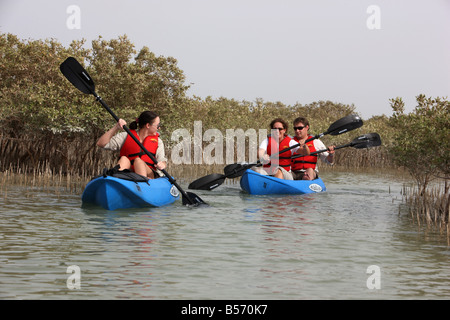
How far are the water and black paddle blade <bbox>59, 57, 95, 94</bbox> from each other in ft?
6.26

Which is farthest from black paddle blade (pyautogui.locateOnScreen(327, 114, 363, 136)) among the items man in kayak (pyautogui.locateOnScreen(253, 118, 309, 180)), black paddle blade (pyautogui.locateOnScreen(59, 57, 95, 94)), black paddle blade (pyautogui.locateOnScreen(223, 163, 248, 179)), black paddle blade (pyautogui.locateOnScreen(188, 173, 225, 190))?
black paddle blade (pyautogui.locateOnScreen(59, 57, 95, 94))

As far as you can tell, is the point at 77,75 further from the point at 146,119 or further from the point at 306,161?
the point at 306,161

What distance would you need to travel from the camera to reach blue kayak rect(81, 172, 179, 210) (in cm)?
877

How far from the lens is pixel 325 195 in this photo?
41.8 ft

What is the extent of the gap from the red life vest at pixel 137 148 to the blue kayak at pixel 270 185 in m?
2.71

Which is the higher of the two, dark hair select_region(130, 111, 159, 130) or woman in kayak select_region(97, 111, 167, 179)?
dark hair select_region(130, 111, 159, 130)

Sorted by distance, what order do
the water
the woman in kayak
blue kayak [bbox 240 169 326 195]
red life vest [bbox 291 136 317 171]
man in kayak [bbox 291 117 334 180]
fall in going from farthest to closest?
red life vest [bbox 291 136 317 171], man in kayak [bbox 291 117 334 180], blue kayak [bbox 240 169 326 195], the woman in kayak, the water

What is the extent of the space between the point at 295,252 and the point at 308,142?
6316 millimetres

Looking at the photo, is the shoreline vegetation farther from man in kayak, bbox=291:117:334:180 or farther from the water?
the water

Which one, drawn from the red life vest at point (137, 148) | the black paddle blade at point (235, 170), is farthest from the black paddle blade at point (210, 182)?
the red life vest at point (137, 148)

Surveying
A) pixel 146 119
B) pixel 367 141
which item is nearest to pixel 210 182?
pixel 146 119

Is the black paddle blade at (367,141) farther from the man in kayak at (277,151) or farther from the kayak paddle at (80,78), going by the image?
the kayak paddle at (80,78)
